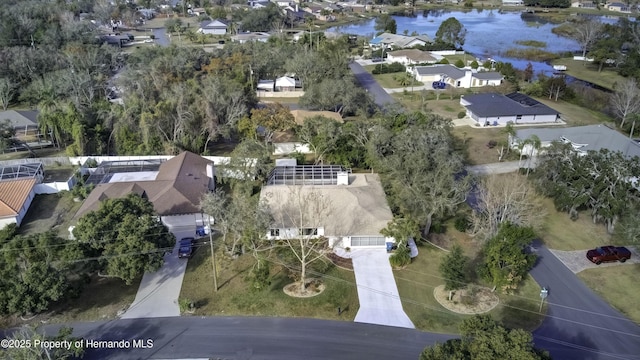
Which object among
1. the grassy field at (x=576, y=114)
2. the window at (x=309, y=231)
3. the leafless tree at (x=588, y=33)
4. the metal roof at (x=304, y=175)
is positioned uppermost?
the leafless tree at (x=588, y=33)

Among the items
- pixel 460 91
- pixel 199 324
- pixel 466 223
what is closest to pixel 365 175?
pixel 466 223

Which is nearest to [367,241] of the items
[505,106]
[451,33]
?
[505,106]

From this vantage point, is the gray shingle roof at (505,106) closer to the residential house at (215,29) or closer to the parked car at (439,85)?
the parked car at (439,85)

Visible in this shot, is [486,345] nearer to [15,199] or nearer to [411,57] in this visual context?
[15,199]

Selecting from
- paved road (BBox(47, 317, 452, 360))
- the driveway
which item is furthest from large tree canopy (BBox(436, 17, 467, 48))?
paved road (BBox(47, 317, 452, 360))

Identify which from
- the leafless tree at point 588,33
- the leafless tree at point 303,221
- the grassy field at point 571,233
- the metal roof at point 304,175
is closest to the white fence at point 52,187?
the metal roof at point 304,175

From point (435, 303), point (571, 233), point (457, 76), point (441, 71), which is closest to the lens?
point (435, 303)

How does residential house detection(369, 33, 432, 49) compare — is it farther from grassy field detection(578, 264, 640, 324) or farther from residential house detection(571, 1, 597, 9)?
residential house detection(571, 1, 597, 9)
